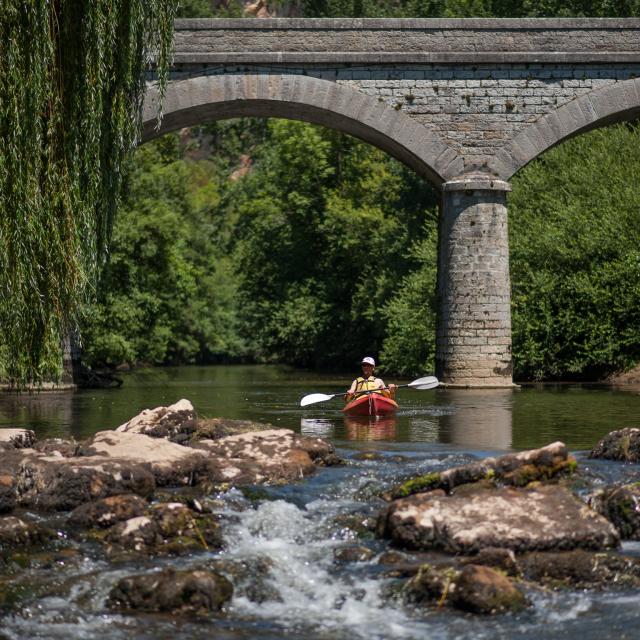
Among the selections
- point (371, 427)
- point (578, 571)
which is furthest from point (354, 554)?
point (371, 427)

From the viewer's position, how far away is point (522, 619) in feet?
21.7

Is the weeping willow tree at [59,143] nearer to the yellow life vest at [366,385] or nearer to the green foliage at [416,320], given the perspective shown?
the yellow life vest at [366,385]

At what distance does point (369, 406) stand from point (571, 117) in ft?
23.9

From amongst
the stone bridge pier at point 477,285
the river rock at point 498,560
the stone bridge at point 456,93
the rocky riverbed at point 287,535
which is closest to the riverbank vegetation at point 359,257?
the stone bridge pier at point 477,285

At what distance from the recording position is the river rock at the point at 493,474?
8414 mm

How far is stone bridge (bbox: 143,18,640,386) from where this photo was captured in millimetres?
19078

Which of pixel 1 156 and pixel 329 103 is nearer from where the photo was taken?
pixel 1 156

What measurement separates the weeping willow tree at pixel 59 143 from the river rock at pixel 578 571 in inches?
196

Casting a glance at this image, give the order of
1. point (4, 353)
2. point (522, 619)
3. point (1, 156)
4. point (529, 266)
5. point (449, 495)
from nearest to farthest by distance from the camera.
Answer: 1. point (522, 619)
2. point (449, 495)
3. point (1, 156)
4. point (4, 353)
5. point (529, 266)

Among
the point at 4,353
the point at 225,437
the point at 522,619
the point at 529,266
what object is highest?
the point at 529,266

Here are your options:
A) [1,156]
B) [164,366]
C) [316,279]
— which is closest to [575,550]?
[1,156]

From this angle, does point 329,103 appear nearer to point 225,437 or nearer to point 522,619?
point 225,437

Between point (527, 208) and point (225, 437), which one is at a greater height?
A: point (527, 208)

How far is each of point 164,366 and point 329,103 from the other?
23.7 m
